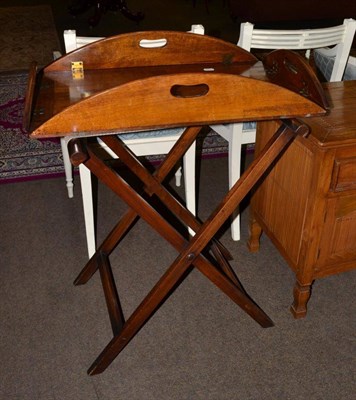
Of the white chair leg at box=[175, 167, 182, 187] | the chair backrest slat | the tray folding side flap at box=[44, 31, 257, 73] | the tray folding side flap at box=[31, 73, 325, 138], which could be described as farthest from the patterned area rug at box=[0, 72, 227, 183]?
the tray folding side flap at box=[31, 73, 325, 138]

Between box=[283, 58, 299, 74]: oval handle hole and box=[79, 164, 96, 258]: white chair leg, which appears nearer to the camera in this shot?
box=[283, 58, 299, 74]: oval handle hole

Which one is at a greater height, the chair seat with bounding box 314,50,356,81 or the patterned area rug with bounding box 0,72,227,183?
the chair seat with bounding box 314,50,356,81

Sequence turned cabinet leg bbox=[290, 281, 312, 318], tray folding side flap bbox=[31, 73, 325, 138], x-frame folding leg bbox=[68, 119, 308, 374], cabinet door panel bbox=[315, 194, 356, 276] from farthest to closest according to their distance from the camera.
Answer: turned cabinet leg bbox=[290, 281, 312, 318] → cabinet door panel bbox=[315, 194, 356, 276] → x-frame folding leg bbox=[68, 119, 308, 374] → tray folding side flap bbox=[31, 73, 325, 138]

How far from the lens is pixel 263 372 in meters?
1.48

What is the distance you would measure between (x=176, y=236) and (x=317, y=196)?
1.43ft

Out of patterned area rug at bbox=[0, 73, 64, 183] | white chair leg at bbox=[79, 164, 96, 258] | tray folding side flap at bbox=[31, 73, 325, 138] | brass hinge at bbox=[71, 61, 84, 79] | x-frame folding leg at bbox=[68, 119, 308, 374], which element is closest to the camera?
tray folding side flap at bbox=[31, 73, 325, 138]

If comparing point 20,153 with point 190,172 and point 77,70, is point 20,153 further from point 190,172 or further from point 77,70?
point 77,70

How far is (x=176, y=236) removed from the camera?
135cm

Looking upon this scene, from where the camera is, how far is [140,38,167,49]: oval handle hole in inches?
56.2

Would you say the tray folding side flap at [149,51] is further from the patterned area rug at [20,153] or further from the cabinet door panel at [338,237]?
the patterned area rug at [20,153]

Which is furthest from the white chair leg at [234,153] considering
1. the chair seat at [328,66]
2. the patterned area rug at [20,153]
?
the patterned area rug at [20,153]

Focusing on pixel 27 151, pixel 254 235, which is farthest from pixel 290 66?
pixel 27 151

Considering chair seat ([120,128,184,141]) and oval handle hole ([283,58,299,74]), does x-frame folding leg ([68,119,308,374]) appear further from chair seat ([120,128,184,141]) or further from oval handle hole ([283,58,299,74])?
chair seat ([120,128,184,141])

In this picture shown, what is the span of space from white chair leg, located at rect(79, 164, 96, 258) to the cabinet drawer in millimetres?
851
